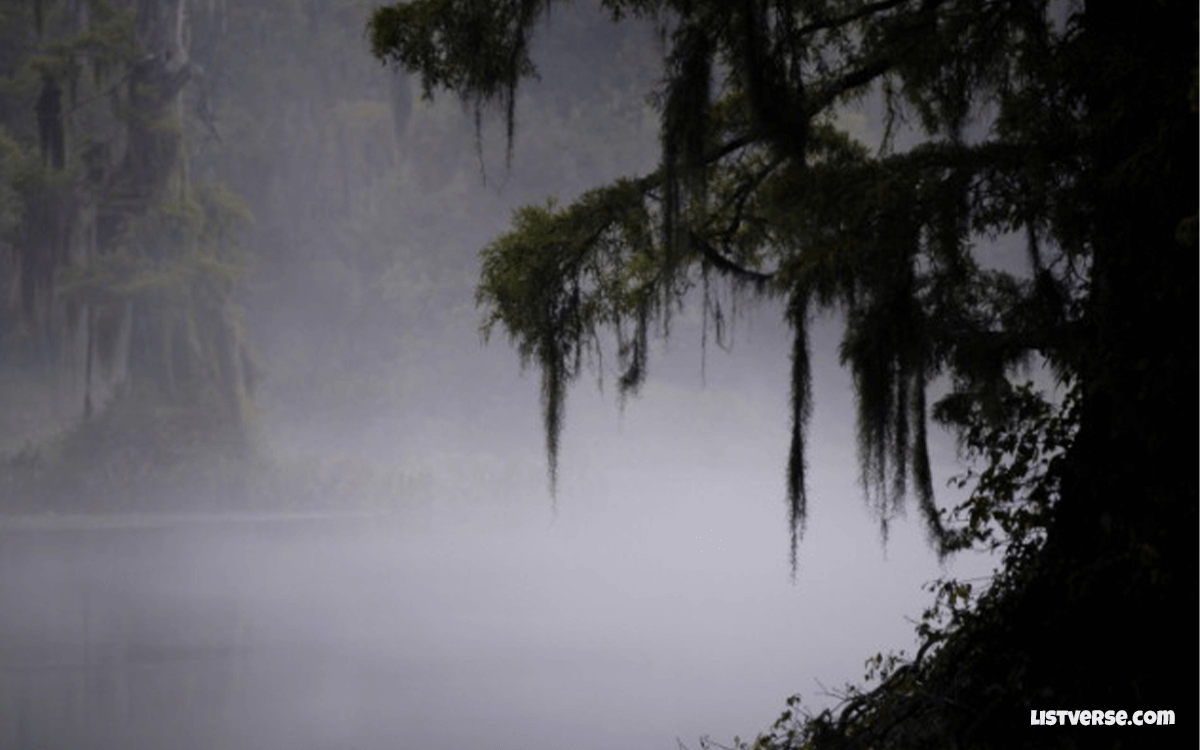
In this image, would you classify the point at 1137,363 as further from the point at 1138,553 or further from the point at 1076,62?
the point at 1076,62

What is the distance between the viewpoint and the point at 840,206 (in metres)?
5.21

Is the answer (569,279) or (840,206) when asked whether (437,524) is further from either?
(840,206)

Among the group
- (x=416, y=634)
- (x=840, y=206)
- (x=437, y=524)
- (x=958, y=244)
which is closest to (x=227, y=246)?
(x=437, y=524)

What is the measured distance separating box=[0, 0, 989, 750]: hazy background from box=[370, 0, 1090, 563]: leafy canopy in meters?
0.74

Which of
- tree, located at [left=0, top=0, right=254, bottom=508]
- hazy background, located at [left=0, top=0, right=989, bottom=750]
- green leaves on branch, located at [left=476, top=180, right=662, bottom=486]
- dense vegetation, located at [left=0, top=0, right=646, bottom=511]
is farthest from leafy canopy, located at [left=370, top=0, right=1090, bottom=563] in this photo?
tree, located at [left=0, top=0, right=254, bottom=508]

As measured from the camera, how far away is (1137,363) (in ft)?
13.9

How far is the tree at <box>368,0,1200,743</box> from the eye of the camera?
4.21 meters

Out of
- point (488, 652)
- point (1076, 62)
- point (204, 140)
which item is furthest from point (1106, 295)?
point (204, 140)

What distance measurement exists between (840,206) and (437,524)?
28079 mm

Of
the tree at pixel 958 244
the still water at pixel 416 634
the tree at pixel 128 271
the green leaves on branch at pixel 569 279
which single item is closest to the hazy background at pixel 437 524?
the still water at pixel 416 634

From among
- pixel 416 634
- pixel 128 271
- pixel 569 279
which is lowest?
pixel 416 634

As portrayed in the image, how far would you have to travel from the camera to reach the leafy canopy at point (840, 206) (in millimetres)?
5027

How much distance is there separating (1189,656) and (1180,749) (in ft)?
0.73

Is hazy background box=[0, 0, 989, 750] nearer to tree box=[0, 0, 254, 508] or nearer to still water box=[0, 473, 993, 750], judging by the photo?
still water box=[0, 473, 993, 750]
